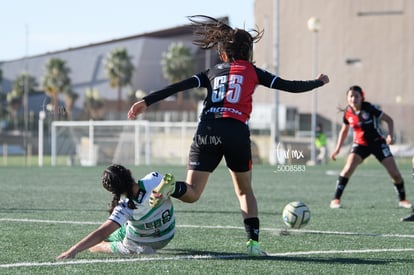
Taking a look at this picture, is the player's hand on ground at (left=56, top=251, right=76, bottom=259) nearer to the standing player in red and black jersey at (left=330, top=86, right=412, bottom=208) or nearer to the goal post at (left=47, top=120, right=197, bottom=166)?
the standing player in red and black jersey at (left=330, top=86, right=412, bottom=208)

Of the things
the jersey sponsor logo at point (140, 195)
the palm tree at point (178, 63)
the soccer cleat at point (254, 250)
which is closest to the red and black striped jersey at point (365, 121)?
the soccer cleat at point (254, 250)

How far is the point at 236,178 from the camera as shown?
8.54 metres

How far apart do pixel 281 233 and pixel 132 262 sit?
2.98 metres

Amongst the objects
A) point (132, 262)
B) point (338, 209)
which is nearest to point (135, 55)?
point (338, 209)

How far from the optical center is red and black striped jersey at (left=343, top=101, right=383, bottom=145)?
14.4m

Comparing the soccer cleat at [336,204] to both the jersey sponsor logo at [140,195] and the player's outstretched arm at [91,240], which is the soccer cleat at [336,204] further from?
the player's outstretched arm at [91,240]

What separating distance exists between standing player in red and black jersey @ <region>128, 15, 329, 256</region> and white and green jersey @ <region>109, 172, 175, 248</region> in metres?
0.19

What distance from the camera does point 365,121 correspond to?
47.3ft

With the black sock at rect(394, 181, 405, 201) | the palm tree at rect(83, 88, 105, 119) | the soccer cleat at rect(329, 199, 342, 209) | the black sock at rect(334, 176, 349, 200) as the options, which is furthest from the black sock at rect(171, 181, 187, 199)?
the palm tree at rect(83, 88, 105, 119)

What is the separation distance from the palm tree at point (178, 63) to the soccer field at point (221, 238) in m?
74.3

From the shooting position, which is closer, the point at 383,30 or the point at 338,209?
the point at 338,209

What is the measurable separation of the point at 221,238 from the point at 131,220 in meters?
1.91

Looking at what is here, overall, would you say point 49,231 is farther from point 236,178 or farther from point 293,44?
point 293,44

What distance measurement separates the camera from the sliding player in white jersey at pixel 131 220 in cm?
787
